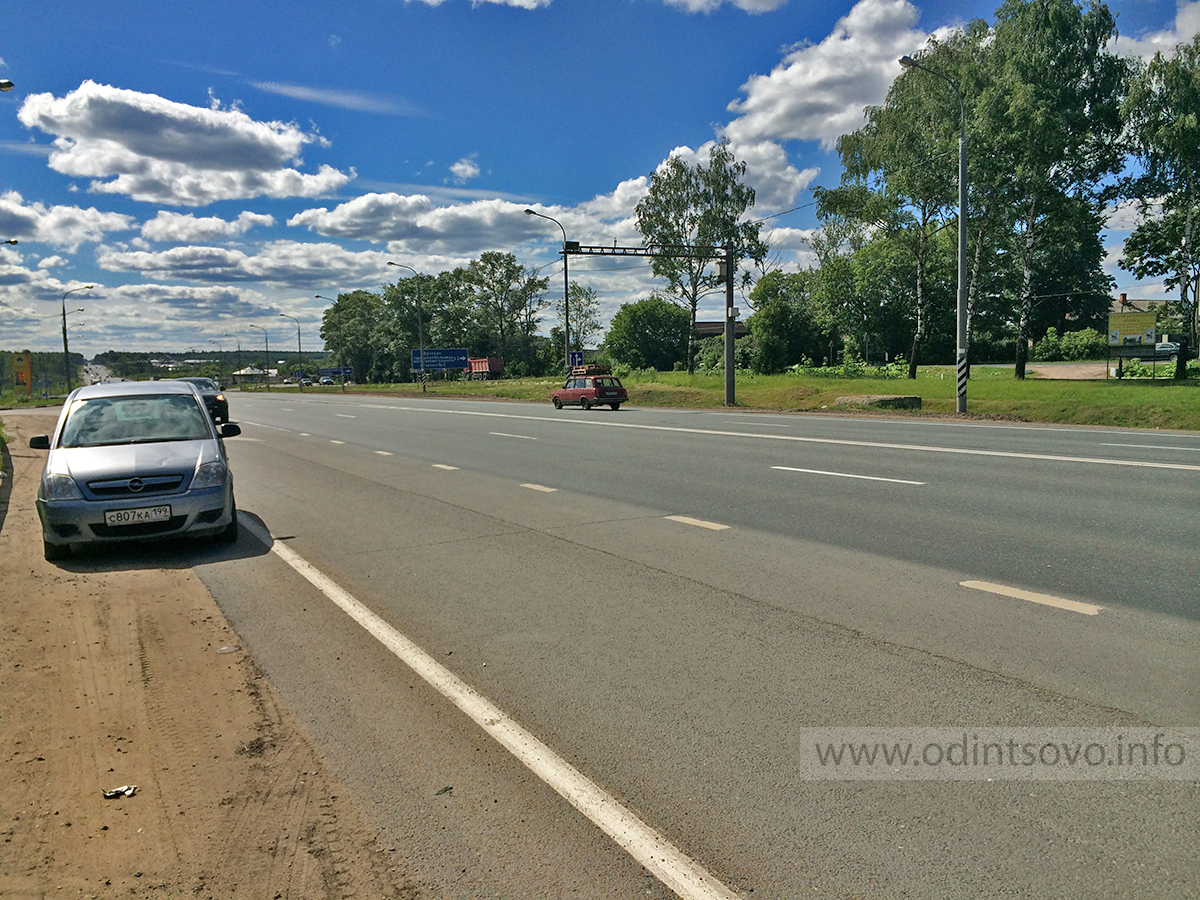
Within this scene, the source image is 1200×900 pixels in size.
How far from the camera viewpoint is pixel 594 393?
33875mm

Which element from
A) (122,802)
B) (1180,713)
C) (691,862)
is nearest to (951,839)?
(691,862)

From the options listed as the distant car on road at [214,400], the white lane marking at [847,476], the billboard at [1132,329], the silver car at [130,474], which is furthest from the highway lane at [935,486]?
the billboard at [1132,329]

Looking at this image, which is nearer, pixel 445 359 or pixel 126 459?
pixel 126 459

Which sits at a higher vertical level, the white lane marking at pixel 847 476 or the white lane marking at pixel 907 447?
the white lane marking at pixel 907 447

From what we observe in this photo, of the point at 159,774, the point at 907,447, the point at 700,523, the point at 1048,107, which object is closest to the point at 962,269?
the point at 907,447

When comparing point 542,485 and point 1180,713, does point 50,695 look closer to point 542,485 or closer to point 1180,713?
point 1180,713

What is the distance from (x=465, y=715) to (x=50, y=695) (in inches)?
94.5

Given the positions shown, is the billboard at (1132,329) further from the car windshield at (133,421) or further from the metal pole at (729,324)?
the car windshield at (133,421)

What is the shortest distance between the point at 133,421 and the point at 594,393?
25.8 meters

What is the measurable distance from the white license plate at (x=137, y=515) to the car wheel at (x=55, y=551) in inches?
29.6

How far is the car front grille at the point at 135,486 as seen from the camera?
7.53 meters

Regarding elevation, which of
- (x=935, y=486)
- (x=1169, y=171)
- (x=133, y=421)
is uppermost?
(x=1169, y=171)

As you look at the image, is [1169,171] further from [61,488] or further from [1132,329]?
[61,488]

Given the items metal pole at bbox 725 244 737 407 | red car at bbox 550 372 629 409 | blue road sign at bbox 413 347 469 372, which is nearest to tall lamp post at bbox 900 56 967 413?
metal pole at bbox 725 244 737 407
